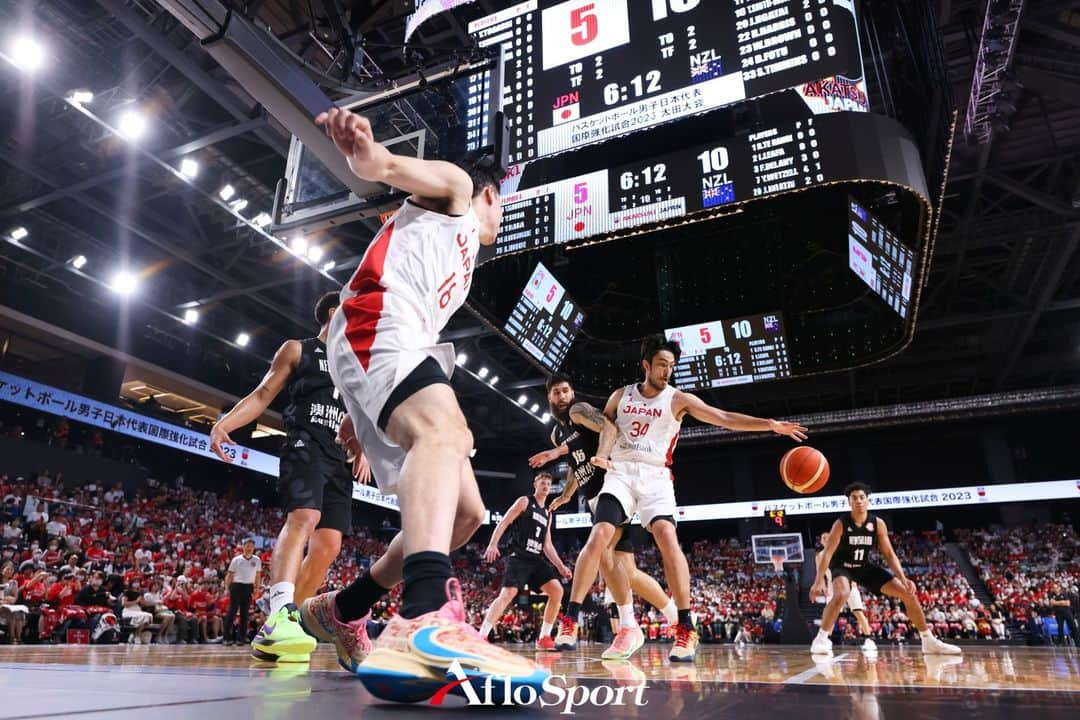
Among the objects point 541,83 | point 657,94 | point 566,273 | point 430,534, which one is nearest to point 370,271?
point 430,534

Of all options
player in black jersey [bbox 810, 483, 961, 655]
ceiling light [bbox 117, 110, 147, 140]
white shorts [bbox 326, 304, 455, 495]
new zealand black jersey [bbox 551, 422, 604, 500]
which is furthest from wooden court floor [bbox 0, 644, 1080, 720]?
ceiling light [bbox 117, 110, 147, 140]

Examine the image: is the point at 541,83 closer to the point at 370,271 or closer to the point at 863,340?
the point at 370,271

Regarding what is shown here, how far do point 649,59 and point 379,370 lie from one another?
13.9ft

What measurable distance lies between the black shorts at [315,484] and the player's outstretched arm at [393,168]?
182cm

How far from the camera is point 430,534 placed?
4.60 feet

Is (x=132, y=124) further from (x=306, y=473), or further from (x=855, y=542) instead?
(x=855, y=542)

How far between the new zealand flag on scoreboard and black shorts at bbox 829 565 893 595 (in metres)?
3.05

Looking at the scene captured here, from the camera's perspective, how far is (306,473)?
3.15m

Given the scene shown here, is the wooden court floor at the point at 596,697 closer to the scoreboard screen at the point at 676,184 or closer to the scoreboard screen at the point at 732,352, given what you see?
the scoreboard screen at the point at 676,184

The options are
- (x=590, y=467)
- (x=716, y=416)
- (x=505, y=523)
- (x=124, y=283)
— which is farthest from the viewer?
(x=124, y=283)

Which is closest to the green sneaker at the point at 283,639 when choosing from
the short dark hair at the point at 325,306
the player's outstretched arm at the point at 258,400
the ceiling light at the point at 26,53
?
the player's outstretched arm at the point at 258,400

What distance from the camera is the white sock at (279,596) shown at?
113 inches

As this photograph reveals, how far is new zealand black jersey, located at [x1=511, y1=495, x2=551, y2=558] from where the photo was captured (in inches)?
255
